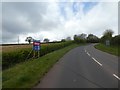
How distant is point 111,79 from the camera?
12234 mm

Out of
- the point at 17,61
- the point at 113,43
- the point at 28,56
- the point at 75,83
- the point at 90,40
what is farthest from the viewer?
the point at 90,40

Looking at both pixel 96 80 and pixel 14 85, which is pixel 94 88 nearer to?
pixel 96 80

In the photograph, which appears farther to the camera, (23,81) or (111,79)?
(111,79)

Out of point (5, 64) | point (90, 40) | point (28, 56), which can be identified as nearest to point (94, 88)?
point (5, 64)

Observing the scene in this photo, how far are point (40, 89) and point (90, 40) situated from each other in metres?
133

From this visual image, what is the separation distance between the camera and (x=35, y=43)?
Answer: 90.4 feet

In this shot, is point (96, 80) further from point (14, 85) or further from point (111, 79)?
point (14, 85)

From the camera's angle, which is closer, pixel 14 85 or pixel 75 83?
pixel 14 85

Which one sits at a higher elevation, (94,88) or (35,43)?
(35,43)

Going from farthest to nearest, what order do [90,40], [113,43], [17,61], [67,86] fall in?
[90,40] < [113,43] < [17,61] < [67,86]

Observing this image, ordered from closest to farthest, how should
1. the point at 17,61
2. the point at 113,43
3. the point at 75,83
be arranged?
1. the point at 75,83
2. the point at 17,61
3. the point at 113,43

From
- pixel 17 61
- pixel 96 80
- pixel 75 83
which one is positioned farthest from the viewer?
pixel 17 61

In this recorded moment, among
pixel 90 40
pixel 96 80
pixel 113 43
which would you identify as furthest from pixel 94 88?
pixel 90 40

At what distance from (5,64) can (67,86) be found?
14.5 metres
